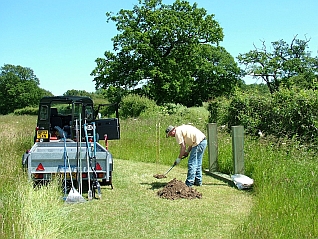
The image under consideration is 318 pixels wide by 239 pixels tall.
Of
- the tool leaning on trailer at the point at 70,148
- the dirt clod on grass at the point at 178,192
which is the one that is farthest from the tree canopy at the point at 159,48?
the dirt clod on grass at the point at 178,192

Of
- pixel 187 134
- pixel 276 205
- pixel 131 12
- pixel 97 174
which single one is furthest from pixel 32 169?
pixel 131 12

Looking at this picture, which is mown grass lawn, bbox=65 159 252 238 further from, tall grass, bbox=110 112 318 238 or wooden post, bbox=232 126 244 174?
wooden post, bbox=232 126 244 174

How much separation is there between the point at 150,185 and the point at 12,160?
3178mm

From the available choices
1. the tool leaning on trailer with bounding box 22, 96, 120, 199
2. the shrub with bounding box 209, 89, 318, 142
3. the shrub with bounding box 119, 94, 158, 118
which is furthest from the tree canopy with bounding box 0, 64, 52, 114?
the tool leaning on trailer with bounding box 22, 96, 120, 199

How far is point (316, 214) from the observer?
5.93 m

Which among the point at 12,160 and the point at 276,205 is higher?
the point at 12,160

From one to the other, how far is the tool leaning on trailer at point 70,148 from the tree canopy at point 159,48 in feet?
85.0

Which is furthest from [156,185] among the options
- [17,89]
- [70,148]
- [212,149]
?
[17,89]

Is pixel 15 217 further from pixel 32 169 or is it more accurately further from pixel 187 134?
pixel 187 134

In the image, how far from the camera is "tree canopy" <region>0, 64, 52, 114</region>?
78438mm

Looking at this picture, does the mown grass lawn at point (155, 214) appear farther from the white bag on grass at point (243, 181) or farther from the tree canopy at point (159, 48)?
the tree canopy at point (159, 48)

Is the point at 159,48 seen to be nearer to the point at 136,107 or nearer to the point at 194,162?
the point at 136,107

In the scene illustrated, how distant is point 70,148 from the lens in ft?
30.8

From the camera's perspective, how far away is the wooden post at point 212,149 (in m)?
11.2
